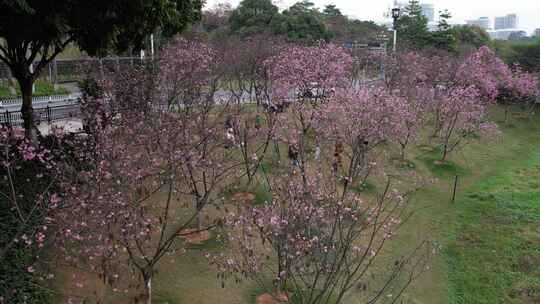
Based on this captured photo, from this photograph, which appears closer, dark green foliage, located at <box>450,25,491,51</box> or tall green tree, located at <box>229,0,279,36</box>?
tall green tree, located at <box>229,0,279,36</box>

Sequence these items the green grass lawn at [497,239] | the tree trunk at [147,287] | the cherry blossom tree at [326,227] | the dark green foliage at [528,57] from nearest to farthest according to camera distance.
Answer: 1. the cherry blossom tree at [326,227]
2. the tree trunk at [147,287]
3. the green grass lawn at [497,239]
4. the dark green foliage at [528,57]

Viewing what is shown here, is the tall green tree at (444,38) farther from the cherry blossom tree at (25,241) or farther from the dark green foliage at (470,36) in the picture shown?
the cherry blossom tree at (25,241)

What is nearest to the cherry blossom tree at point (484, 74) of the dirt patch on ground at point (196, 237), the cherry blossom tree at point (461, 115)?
the cherry blossom tree at point (461, 115)

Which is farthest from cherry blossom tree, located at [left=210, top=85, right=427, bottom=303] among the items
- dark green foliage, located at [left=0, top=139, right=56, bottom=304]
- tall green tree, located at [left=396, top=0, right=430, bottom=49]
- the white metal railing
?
tall green tree, located at [left=396, top=0, right=430, bottom=49]

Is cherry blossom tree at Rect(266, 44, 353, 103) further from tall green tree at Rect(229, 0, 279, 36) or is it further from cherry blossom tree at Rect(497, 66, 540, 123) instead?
tall green tree at Rect(229, 0, 279, 36)

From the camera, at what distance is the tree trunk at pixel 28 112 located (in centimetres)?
1410

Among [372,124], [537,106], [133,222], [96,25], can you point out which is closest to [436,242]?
[372,124]

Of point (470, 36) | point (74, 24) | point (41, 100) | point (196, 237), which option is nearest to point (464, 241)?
point (196, 237)

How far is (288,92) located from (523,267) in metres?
12.5

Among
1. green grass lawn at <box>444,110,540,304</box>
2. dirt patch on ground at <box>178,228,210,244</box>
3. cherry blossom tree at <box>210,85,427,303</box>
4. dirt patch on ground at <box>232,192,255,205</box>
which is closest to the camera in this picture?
cherry blossom tree at <box>210,85,427,303</box>

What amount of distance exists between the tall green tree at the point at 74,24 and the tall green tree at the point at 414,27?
32852 millimetres

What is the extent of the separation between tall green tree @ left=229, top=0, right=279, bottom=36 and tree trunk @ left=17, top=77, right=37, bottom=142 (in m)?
31.4

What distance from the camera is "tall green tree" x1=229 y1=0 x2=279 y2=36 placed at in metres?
45.4

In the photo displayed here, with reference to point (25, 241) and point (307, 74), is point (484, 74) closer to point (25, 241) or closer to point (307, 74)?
point (307, 74)
